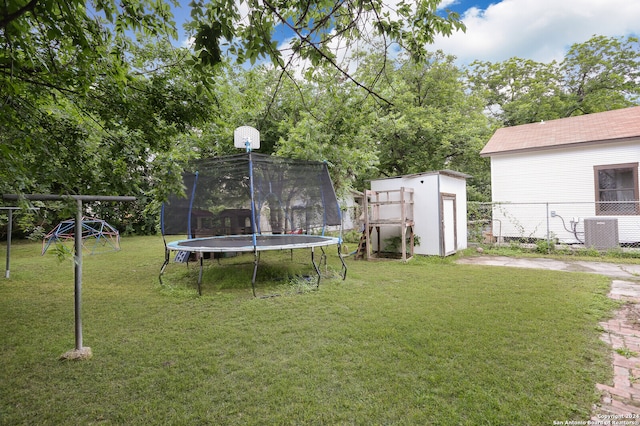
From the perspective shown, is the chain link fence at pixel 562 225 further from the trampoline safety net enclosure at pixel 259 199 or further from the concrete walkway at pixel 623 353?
the trampoline safety net enclosure at pixel 259 199

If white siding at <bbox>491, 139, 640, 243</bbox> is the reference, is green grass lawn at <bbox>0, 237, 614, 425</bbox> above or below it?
below

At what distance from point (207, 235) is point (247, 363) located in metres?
4.39

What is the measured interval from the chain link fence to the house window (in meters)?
0.02

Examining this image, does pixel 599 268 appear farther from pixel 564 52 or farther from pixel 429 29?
pixel 564 52

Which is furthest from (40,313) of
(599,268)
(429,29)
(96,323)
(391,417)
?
(599,268)

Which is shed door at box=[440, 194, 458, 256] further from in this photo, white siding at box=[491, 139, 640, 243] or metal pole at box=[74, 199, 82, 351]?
metal pole at box=[74, 199, 82, 351]

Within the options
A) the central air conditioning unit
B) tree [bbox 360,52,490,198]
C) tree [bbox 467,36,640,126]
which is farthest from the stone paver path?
tree [bbox 467,36,640,126]

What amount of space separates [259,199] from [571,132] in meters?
10.6

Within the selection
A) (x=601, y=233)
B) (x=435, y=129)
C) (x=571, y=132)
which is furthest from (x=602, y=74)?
(x=601, y=233)

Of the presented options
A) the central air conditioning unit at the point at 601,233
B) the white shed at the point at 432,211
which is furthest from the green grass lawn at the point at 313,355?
the central air conditioning unit at the point at 601,233

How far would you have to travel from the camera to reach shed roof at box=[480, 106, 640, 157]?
8.87 m

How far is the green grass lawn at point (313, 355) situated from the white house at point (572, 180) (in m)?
5.47

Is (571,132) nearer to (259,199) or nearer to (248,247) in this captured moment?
(259,199)

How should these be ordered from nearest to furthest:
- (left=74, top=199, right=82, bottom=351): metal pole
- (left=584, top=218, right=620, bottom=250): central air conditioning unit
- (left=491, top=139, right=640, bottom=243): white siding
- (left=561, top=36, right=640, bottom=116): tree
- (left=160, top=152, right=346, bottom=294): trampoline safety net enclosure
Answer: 1. (left=74, top=199, right=82, bottom=351): metal pole
2. (left=160, top=152, right=346, bottom=294): trampoline safety net enclosure
3. (left=584, top=218, right=620, bottom=250): central air conditioning unit
4. (left=491, top=139, right=640, bottom=243): white siding
5. (left=561, top=36, right=640, bottom=116): tree
